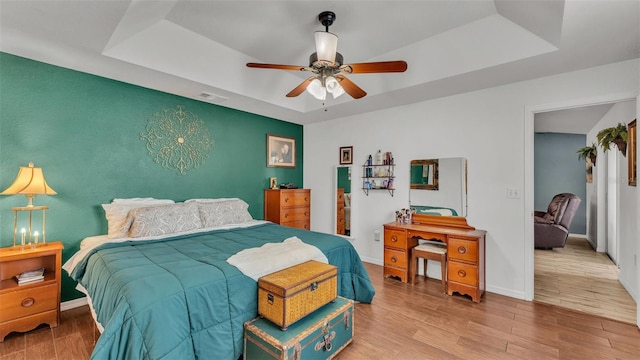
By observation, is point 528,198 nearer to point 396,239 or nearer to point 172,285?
point 396,239

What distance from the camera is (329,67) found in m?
2.28

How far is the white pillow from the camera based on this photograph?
2736 millimetres

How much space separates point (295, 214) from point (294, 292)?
9.76 ft

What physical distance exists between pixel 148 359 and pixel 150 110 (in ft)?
9.58

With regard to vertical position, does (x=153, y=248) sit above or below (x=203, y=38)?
below

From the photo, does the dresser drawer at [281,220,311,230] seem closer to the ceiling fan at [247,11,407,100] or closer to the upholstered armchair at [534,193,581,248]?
the ceiling fan at [247,11,407,100]

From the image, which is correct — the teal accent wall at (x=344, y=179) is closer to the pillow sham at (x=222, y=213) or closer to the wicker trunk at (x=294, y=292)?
the pillow sham at (x=222, y=213)

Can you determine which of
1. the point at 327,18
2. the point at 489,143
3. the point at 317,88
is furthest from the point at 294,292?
the point at 489,143

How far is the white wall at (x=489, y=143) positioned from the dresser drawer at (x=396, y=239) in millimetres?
619

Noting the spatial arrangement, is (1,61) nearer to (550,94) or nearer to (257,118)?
(257,118)

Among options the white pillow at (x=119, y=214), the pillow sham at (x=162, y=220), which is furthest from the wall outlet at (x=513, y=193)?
the white pillow at (x=119, y=214)

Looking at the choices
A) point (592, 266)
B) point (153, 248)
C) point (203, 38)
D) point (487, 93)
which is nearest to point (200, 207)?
point (153, 248)

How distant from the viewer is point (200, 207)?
131 inches

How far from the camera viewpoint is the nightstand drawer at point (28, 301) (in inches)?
87.5
